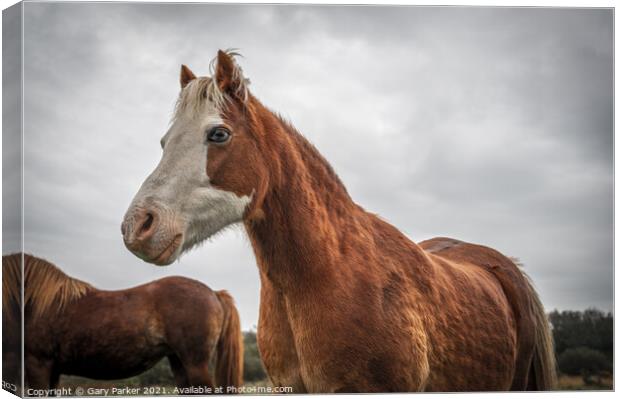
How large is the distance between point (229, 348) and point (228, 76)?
2.87 meters

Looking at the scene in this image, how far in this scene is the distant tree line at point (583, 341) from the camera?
20.6 feet

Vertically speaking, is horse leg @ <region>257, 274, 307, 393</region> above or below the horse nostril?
below

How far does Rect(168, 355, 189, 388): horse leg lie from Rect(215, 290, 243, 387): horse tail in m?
0.32

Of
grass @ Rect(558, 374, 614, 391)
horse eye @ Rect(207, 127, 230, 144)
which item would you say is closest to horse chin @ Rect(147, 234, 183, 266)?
horse eye @ Rect(207, 127, 230, 144)

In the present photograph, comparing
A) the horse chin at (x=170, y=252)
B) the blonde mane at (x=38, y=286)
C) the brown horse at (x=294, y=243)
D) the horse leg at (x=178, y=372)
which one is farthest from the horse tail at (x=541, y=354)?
the blonde mane at (x=38, y=286)

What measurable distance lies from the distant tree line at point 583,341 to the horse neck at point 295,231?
97.9 inches

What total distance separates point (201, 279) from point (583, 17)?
3798mm

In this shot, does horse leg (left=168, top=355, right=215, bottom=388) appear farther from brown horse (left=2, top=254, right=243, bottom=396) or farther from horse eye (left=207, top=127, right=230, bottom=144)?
horse eye (left=207, top=127, right=230, bottom=144)

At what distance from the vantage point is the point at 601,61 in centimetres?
632

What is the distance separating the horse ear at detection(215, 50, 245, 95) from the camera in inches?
182

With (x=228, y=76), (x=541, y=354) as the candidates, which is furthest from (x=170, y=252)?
(x=541, y=354)

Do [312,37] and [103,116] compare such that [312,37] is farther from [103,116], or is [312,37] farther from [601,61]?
[601,61]

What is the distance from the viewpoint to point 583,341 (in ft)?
→ 20.8

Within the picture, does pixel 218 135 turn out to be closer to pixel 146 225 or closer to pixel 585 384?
pixel 146 225
